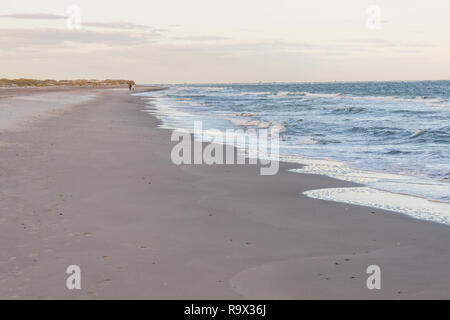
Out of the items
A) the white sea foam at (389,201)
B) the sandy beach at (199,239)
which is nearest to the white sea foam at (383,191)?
the white sea foam at (389,201)

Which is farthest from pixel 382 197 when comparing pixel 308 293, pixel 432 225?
pixel 308 293

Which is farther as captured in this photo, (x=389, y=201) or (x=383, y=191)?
(x=383, y=191)

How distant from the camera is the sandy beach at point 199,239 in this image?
4.93 metres

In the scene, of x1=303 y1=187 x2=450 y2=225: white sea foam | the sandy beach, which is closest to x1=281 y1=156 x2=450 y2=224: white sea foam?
x1=303 y1=187 x2=450 y2=225: white sea foam

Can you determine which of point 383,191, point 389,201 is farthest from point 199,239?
point 383,191

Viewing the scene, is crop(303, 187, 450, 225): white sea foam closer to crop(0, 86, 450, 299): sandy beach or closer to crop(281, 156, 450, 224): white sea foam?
crop(281, 156, 450, 224): white sea foam

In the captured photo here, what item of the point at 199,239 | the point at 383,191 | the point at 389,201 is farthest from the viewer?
the point at 383,191

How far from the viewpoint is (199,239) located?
21.1 feet

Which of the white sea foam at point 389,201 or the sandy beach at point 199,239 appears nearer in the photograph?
the sandy beach at point 199,239

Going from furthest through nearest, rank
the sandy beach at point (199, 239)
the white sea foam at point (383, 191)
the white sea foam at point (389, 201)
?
the white sea foam at point (383, 191)
the white sea foam at point (389, 201)
the sandy beach at point (199, 239)

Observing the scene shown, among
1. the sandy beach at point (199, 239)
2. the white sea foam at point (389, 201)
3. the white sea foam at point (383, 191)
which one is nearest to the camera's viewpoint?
the sandy beach at point (199, 239)

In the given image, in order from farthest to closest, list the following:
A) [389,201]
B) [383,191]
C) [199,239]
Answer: [383,191] < [389,201] < [199,239]

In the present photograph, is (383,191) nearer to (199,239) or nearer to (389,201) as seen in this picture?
(389,201)

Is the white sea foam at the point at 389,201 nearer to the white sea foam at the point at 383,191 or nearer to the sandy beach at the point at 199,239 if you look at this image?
the white sea foam at the point at 383,191
